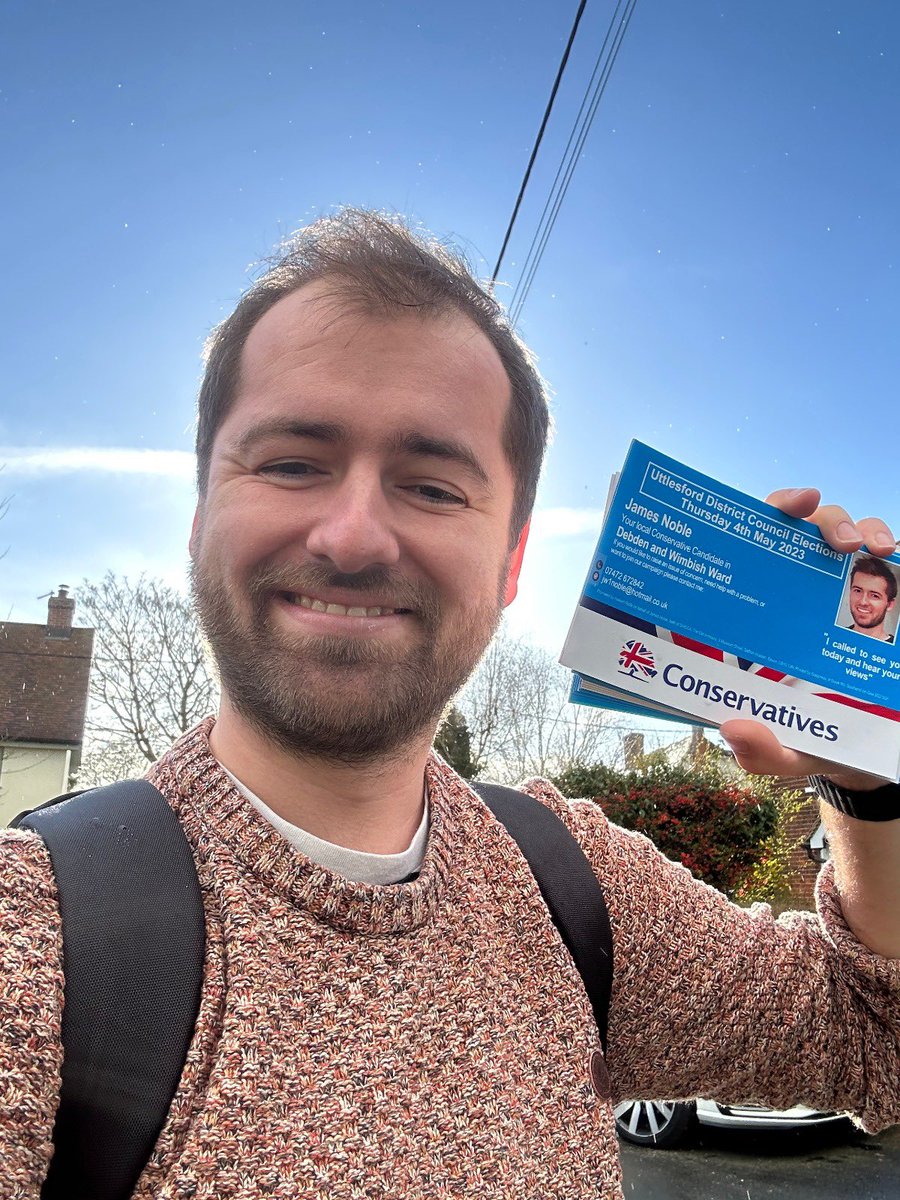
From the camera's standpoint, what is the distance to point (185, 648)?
14.9 m

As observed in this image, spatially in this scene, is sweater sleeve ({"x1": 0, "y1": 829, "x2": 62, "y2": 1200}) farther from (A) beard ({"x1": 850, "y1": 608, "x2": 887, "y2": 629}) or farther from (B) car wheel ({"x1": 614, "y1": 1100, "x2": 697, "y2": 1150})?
(B) car wheel ({"x1": 614, "y1": 1100, "x2": 697, "y2": 1150})

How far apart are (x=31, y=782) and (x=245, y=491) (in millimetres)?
18387

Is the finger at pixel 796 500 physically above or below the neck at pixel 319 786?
above

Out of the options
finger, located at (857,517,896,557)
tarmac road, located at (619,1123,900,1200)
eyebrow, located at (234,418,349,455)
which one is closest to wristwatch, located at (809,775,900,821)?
finger, located at (857,517,896,557)

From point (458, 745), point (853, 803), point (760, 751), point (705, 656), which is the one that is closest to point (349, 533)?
point (705, 656)

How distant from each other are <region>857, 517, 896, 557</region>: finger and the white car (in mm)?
4849

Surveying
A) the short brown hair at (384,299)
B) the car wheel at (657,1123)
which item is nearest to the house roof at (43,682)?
the car wheel at (657,1123)

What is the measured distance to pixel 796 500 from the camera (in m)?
1.45

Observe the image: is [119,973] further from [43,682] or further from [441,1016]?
[43,682]

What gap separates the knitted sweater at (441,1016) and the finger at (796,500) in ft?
2.01

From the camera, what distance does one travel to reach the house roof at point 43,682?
17.9 m

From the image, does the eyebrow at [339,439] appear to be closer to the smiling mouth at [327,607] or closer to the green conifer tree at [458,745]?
the smiling mouth at [327,607]

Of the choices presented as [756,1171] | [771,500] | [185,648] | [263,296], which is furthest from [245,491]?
[185,648]

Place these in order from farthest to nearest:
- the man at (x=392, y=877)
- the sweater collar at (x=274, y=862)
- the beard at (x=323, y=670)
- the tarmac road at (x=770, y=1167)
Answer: the tarmac road at (x=770, y=1167), the beard at (x=323, y=670), the sweater collar at (x=274, y=862), the man at (x=392, y=877)
